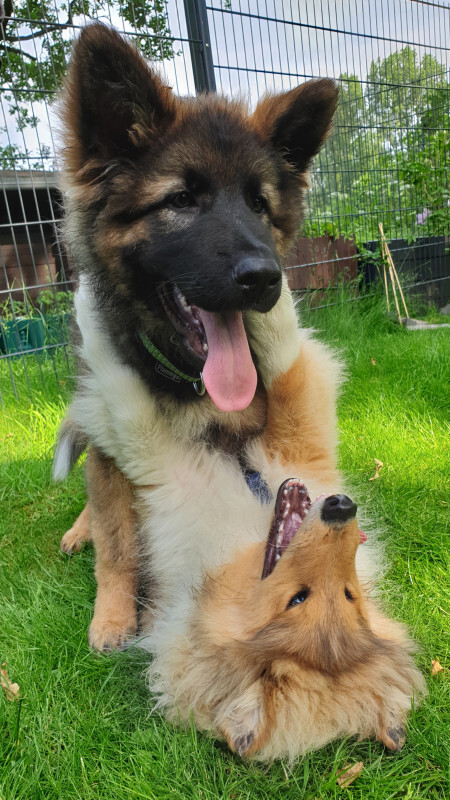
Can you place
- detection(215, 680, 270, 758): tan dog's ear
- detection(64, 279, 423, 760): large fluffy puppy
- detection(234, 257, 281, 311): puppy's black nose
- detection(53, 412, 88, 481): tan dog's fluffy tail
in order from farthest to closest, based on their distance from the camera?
detection(53, 412, 88, 481): tan dog's fluffy tail < detection(234, 257, 281, 311): puppy's black nose < detection(64, 279, 423, 760): large fluffy puppy < detection(215, 680, 270, 758): tan dog's ear

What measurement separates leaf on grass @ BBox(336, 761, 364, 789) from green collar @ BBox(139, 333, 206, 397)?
133cm

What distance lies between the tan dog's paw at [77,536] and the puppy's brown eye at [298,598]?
1307 mm

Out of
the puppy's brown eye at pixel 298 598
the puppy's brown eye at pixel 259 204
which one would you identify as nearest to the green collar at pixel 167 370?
the puppy's brown eye at pixel 259 204

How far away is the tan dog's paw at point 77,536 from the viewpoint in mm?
2672

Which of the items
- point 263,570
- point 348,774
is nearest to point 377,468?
point 263,570

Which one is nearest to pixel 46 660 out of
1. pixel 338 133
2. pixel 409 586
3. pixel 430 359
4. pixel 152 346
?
pixel 152 346

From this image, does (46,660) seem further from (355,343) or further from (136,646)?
(355,343)

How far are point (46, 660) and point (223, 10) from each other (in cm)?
504

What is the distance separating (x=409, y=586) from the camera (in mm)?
2207

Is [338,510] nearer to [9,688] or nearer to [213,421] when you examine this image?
[213,421]

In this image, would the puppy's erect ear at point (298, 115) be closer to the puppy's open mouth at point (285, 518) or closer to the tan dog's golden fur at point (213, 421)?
the tan dog's golden fur at point (213, 421)

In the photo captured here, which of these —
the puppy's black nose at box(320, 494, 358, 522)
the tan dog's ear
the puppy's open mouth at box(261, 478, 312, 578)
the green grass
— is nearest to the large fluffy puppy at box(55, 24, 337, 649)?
the green grass

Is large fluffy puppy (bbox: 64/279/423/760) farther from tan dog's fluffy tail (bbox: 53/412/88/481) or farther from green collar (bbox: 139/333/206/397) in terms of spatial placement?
tan dog's fluffy tail (bbox: 53/412/88/481)

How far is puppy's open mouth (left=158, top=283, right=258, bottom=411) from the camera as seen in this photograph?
6.57 feet
